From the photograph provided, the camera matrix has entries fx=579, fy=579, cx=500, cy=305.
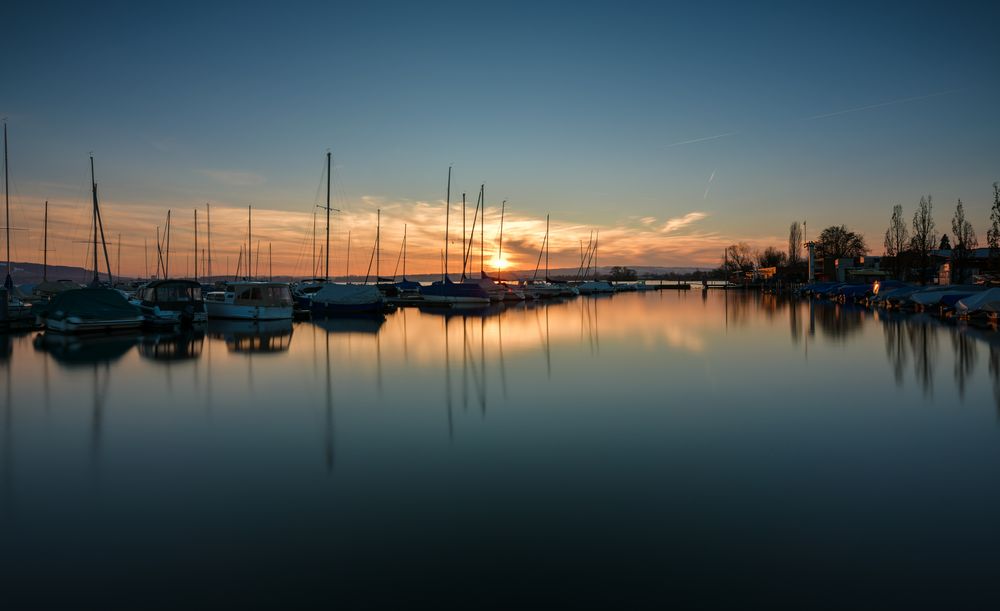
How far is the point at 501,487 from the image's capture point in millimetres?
6363

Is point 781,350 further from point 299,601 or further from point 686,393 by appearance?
point 299,601

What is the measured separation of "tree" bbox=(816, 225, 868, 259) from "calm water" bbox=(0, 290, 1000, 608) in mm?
105067

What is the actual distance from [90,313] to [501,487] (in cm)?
2401

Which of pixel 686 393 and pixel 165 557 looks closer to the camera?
pixel 165 557

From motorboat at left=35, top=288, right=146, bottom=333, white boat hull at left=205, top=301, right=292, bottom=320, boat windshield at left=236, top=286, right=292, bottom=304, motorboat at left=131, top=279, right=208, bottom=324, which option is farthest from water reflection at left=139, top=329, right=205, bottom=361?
boat windshield at left=236, top=286, right=292, bottom=304

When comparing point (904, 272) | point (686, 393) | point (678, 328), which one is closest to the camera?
point (686, 393)

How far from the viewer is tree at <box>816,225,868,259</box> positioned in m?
107

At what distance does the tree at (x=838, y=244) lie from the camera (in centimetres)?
10688

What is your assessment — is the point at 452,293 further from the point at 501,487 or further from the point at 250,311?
the point at 501,487

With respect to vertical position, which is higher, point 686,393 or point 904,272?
point 904,272

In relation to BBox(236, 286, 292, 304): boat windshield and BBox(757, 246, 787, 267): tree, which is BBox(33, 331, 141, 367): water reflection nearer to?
BBox(236, 286, 292, 304): boat windshield

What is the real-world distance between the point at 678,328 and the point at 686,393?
16954 millimetres

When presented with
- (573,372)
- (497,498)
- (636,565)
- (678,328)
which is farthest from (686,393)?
(678,328)

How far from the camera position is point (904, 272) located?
67.9 meters
